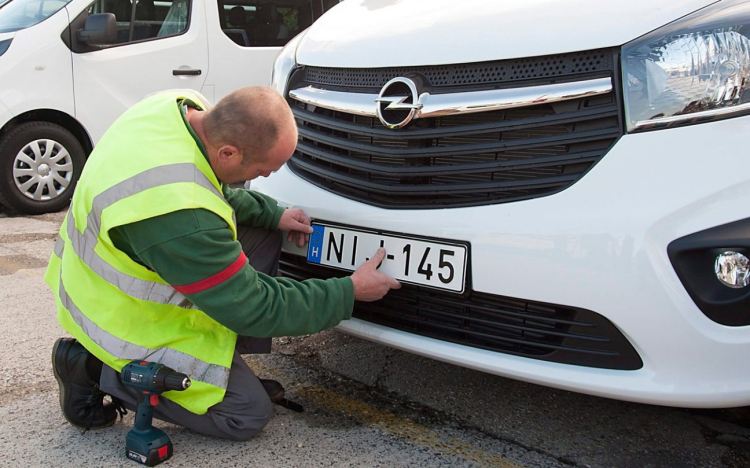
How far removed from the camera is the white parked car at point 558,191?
1783 millimetres

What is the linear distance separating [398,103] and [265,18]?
401 cm

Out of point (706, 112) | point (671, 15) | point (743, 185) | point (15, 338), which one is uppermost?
point (671, 15)

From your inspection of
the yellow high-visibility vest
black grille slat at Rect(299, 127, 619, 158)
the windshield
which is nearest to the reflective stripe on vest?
the yellow high-visibility vest

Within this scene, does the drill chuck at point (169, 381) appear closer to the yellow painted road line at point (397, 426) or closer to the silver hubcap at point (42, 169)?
the yellow painted road line at point (397, 426)

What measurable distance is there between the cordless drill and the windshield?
3.80m

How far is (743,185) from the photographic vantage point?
1716 millimetres

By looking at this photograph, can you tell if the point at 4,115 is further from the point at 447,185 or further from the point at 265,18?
the point at 447,185

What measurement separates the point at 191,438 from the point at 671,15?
1.74 metres

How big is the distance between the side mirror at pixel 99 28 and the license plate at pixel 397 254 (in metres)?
3.36

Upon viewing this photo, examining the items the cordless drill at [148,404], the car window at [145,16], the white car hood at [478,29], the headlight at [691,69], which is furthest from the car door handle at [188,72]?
the headlight at [691,69]

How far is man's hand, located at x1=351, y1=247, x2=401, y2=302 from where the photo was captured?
2188mm

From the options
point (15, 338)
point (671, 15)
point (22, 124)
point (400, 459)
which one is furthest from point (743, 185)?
point (22, 124)

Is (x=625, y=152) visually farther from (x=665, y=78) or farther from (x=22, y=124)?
(x=22, y=124)

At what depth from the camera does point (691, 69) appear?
1847 millimetres
